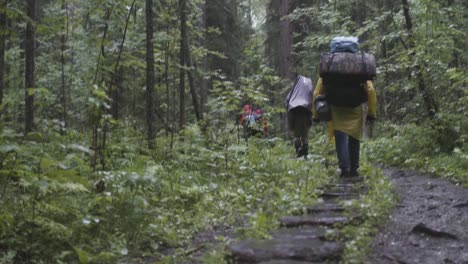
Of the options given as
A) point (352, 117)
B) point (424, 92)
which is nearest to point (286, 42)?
point (424, 92)

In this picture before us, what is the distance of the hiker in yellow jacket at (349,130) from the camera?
24.3ft

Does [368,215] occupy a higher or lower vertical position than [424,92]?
lower

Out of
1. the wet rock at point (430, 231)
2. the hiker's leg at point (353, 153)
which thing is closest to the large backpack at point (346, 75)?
the hiker's leg at point (353, 153)

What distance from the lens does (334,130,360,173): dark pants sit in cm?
748

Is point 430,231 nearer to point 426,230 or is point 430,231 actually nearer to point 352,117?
point 426,230

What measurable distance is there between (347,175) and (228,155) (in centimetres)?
258

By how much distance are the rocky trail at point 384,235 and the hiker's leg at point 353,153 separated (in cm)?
101

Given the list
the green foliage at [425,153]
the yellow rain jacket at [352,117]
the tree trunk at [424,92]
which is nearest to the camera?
the yellow rain jacket at [352,117]

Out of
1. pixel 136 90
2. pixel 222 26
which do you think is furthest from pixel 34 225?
pixel 222 26

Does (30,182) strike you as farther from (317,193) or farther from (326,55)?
(326,55)

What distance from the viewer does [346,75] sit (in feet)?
23.1

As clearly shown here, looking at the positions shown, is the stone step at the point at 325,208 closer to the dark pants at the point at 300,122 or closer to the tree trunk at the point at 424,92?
the dark pants at the point at 300,122

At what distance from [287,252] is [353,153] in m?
3.90

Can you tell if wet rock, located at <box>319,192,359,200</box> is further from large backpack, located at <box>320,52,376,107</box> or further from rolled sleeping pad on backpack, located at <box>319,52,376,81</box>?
rolled sleeping pad on backpack, located at <box>319,52,376,81</box>
